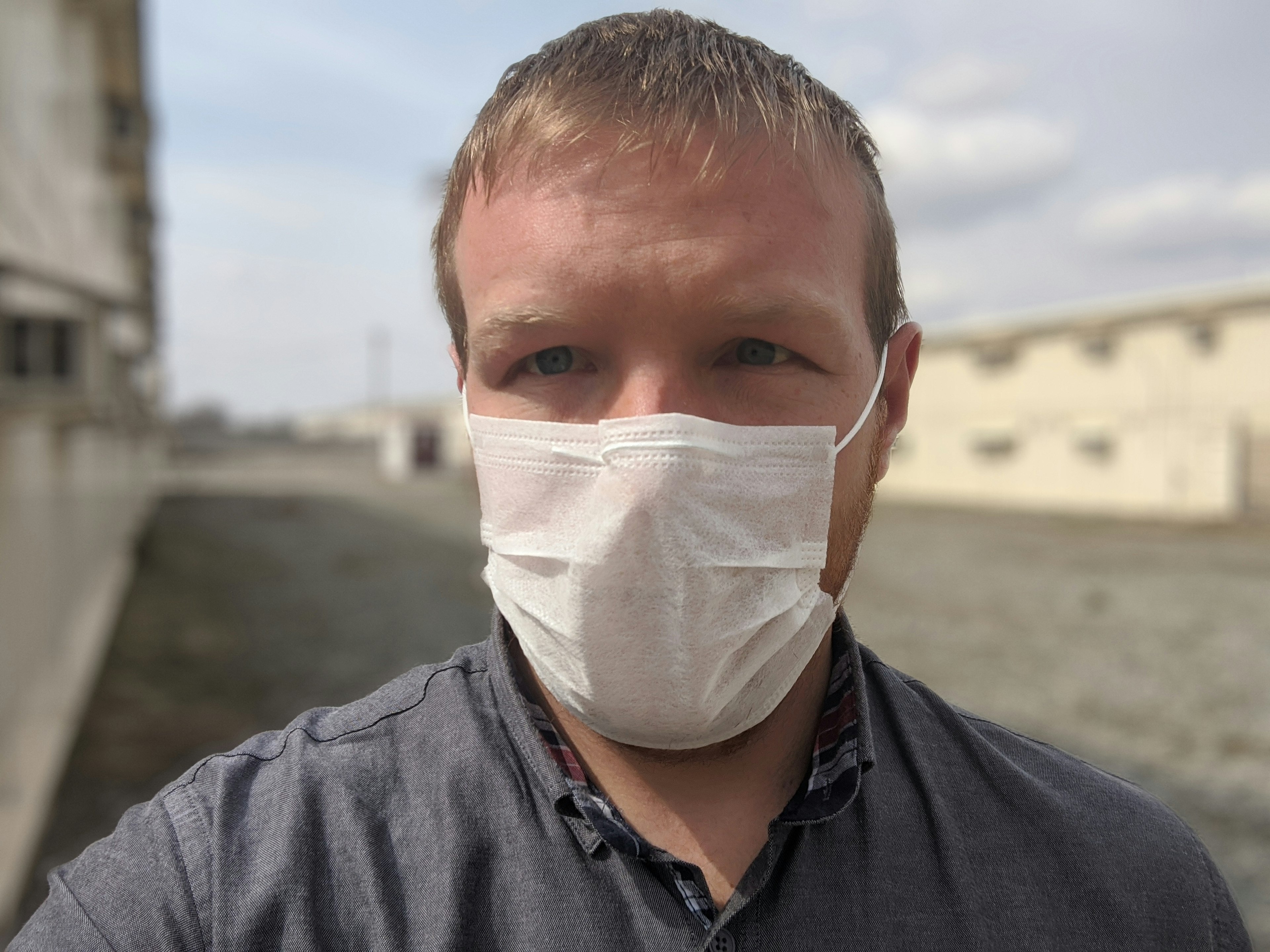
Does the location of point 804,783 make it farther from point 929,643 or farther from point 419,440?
point 419,440

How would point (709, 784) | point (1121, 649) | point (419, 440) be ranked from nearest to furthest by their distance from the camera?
point (709, 784) < point (1121, 649) < point (419, 440)

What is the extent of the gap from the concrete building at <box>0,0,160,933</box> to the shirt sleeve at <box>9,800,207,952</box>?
2.56 metres

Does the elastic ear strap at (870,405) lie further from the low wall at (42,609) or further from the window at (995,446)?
the window at (995,446)

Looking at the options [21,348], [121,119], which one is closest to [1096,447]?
[121,119]

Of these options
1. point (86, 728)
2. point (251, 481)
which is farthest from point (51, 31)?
point (251, 481)

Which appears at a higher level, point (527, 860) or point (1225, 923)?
point (527, 860)

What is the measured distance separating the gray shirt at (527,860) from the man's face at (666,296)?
0.40 meters

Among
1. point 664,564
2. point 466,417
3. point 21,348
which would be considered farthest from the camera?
point 21,348

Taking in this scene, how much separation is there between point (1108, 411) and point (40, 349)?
58.2ft

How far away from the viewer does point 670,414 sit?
1191mm

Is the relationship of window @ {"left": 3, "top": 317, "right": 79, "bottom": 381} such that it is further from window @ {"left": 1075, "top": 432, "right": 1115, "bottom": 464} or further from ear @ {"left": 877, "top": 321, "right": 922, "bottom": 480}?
window @ {"left": 1075, "top": 432, "right": 1115, "bottom": 464}

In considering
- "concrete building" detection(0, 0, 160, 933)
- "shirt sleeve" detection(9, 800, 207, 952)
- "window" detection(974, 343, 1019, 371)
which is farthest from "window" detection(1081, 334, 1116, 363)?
"shirt sleeve" detection(9, 800, 207, 952)

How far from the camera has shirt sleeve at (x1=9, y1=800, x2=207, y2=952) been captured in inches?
40.7

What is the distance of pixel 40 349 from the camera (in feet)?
14.2
